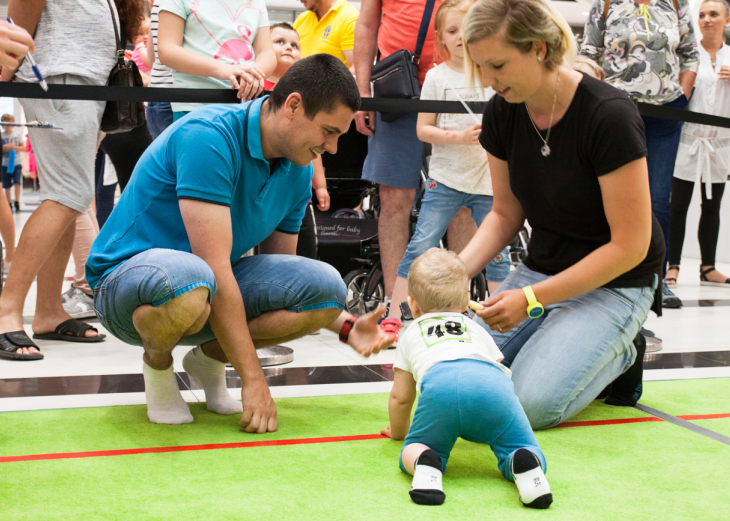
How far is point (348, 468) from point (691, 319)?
9.21 ft

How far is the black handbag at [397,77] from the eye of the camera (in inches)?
114

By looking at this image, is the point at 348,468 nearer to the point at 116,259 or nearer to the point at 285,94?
the point at 116,259

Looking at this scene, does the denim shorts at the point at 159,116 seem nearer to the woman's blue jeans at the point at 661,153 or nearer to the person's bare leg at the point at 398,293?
the person's bare leg at the point at 398,293

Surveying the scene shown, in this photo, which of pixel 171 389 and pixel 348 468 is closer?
pixel 348 468

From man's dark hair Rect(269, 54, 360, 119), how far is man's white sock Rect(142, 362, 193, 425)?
765 millimetres

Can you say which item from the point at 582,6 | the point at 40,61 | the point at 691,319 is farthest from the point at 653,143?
the point at 582,6

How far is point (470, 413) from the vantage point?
1.45 metres

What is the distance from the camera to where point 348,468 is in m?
1.57

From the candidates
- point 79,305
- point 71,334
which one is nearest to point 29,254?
point 71,334

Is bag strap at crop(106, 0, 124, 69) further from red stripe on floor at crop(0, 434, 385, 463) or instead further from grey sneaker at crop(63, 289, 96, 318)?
red stripe on floor at crop(0, 434, 385, 463)

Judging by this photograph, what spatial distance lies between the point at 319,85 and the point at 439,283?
57cm

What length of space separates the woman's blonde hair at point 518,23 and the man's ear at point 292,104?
0.45 m

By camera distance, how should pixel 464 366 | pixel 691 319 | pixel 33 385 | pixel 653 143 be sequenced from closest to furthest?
1. pixel 464 366
2. pixel 33 385
3. pixel 653 143
4. pixel 691 319

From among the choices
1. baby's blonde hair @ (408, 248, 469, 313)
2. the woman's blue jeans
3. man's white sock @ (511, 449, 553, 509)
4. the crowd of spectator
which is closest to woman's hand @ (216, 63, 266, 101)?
the crowd of spectator
